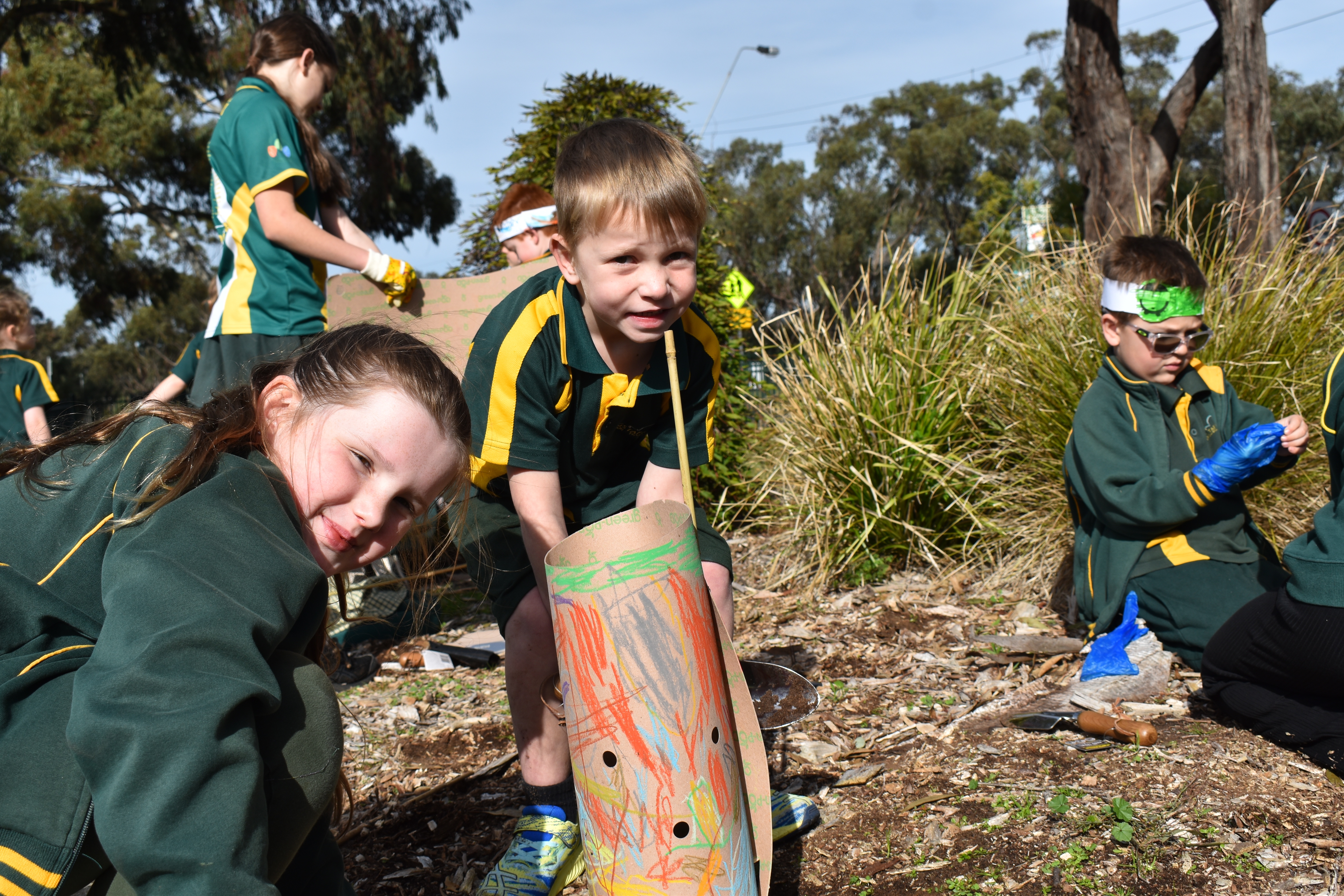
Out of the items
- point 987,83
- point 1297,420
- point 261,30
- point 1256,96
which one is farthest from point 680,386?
point 987,83

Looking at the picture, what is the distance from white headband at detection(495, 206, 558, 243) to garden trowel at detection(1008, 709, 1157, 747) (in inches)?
114

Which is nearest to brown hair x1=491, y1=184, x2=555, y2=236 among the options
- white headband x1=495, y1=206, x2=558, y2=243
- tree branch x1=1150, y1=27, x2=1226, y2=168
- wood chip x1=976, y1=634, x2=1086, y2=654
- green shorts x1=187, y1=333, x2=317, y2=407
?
white headband x1=495, y1=206, x2=558, y2=243

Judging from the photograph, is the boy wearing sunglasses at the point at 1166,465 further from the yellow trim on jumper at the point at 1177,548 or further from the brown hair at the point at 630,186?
the brown hair at the point at 630,186

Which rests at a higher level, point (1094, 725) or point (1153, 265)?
point (1153, 265)

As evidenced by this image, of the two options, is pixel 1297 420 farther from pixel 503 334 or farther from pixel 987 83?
pixel 987 83

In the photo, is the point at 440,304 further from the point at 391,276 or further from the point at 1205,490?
the point at 1205,490

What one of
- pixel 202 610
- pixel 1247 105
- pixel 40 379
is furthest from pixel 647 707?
pixel 1247 105

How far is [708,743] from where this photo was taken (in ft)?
4.69

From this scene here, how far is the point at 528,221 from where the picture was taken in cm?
428

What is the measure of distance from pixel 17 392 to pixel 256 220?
134 inches

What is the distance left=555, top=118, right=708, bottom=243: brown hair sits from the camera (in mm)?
1862

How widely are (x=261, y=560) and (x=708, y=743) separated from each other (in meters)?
0.71

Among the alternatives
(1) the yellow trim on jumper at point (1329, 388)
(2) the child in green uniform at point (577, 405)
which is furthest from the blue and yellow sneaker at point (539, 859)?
(1) the yellow trim on jumper at point (1329, 388)

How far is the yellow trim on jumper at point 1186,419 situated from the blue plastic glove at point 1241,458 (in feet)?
0.79
